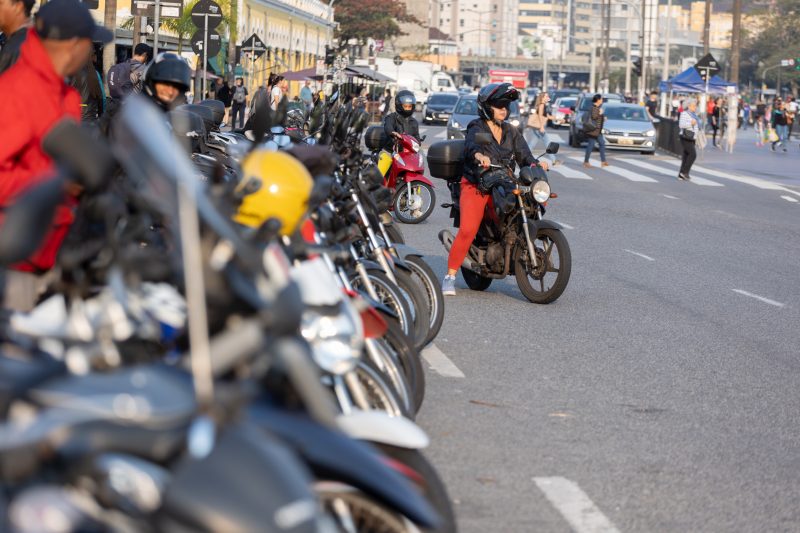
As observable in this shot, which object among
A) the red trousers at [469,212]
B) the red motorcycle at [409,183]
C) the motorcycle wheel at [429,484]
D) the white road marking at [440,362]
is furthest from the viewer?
the red motorcycle at [409,183]

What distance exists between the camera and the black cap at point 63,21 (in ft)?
18.8

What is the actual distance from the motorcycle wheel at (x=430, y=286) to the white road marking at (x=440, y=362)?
15cm

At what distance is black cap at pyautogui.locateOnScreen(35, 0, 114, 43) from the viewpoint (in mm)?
5723

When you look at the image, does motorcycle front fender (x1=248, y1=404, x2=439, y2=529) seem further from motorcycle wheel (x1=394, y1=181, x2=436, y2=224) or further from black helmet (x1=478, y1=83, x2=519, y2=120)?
motorcycle wheel (x1=394, y1=181, x2=436, y2=224)

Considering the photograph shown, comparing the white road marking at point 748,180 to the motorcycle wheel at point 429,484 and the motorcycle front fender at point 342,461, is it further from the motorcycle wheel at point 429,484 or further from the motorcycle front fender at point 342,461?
the motorcycle front fender at point 342,461

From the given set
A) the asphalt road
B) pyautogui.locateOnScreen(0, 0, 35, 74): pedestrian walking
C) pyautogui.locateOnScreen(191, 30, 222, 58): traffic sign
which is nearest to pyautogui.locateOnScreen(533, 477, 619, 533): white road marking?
the asphalt road

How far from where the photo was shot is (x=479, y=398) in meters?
8.06

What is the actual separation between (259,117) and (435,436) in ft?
10.1

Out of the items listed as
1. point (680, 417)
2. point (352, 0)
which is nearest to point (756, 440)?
point (680, 417)

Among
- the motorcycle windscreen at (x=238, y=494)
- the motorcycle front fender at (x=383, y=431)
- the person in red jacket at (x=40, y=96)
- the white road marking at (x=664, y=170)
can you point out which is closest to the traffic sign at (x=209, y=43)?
the white road marking at (x=664, y=170)

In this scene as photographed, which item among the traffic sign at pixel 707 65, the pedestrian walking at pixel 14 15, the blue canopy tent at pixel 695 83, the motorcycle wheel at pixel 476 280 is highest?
the traffic sign at pixel 707 65

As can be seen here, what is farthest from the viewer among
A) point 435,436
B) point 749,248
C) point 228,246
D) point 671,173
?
point 671,173

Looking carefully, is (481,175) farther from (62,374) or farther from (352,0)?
(352,0)

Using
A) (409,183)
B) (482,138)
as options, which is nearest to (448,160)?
(482,138)
